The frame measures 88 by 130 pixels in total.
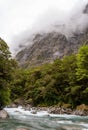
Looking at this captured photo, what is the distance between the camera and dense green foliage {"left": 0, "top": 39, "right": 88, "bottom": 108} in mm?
52719

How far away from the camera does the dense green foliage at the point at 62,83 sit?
7200cm

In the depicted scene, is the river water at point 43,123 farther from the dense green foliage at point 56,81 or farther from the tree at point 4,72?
the dense green foliage at point 56,81

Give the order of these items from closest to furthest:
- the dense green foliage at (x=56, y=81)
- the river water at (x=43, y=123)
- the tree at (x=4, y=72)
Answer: the river water at (x=43, y=123)
the tree at (x=4, y=72)
the dense green foliage at (x=56, y=81)

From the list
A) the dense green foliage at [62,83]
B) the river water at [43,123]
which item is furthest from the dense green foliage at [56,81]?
the river water at [43,123]

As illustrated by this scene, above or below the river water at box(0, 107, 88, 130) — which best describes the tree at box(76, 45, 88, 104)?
above

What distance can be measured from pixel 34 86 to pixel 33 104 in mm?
6781

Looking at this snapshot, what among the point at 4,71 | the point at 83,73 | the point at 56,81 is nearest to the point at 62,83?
the point at 56,81

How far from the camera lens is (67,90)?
7612 cm

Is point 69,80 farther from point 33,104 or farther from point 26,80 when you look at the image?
point 26,80

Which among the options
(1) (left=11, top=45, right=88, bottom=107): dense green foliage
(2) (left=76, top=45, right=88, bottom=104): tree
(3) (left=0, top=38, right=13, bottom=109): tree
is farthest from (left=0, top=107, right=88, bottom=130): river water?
(2) (left=76, top=45, right=88, bottom=104): tree

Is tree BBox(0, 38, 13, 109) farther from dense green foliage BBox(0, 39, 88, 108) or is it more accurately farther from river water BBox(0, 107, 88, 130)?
river water BBox(0, 107, 88, 130)

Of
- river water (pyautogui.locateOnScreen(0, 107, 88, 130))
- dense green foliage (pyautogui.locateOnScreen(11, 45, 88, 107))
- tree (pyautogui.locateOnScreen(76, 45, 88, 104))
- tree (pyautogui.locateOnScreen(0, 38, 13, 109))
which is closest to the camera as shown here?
river water (pyautogui.locateOnScreen(0, 107, 88, 130))

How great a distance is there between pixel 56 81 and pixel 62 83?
1.71 meters

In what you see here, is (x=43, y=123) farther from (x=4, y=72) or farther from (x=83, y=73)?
(x=83, y=73)
